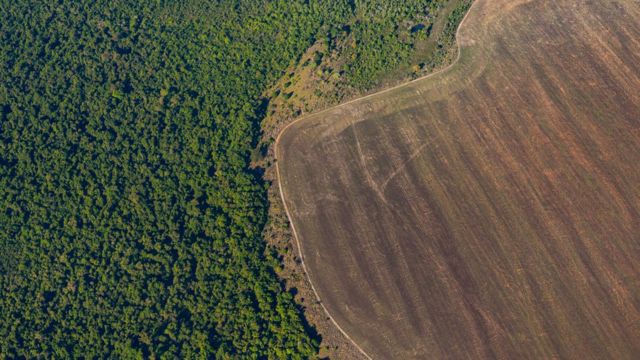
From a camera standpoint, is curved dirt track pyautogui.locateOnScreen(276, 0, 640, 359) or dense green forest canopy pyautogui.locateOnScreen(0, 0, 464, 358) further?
dense green forest canopy pyautogui.locateOnScreen(0, 0, 464, 358)

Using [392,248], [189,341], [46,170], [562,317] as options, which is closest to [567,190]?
[562,317]

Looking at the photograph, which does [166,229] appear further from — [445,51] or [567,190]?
[567,190]

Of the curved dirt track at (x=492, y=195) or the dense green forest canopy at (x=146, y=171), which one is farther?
the dense green forest canopy at (x=146, y=171)

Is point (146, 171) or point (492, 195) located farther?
point (146, 171)

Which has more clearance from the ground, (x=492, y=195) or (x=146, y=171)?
(x=146, y=171)
